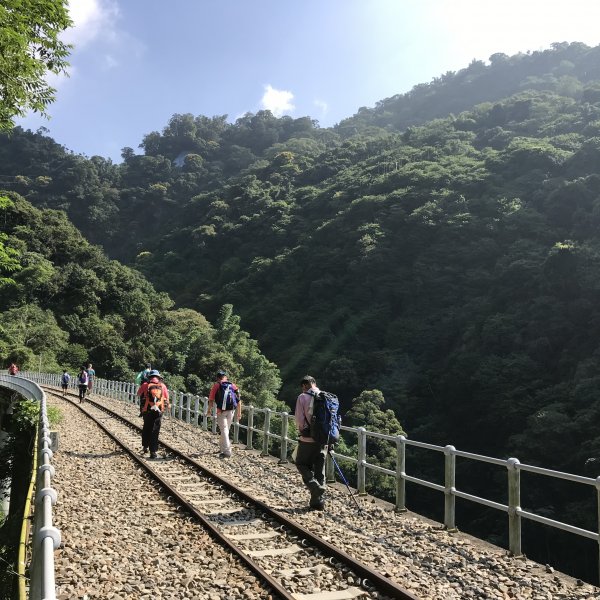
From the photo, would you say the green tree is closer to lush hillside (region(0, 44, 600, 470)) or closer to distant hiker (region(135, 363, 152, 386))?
distant hiker (region(135, 363, 152, 386))

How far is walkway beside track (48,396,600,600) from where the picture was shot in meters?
5.28

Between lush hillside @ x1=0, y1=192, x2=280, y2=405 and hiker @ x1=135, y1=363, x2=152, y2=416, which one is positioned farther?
lush hillside @ x1=0, y1=192, x2=280, y2=405

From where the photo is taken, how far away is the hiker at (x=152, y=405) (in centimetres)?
1207

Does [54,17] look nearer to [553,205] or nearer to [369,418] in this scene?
[369,418]

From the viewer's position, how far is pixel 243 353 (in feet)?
166

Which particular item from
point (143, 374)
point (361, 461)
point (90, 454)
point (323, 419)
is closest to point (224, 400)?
point (90, 454)

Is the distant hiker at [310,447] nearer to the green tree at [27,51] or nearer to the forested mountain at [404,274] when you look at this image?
the green tree at [27,51]

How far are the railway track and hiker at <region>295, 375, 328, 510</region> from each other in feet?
2.30

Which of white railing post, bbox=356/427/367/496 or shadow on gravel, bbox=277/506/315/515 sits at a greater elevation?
white railing post, bbox=356/427/367/496

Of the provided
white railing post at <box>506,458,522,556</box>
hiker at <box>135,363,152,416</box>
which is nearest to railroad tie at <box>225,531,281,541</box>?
white railing post at <box>506,458,522,556</box>

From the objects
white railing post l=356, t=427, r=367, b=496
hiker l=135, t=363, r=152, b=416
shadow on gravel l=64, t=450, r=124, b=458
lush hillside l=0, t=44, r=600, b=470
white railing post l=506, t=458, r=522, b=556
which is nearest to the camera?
white railing post l=506, t=458, r=522, b=556

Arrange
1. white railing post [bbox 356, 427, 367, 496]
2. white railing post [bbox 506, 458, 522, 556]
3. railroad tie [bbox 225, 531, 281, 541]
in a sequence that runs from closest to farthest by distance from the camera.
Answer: white railing post [bbox 506, 458, 522, 556] < railroad tie [bbox 225, 531, 281, 541] < white railing post [bbox 356, 427, 367, 496]

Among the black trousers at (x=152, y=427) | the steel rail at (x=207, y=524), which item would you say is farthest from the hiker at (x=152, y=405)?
the steel rail at (x=207, y=524)

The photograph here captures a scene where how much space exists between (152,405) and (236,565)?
6.67m
